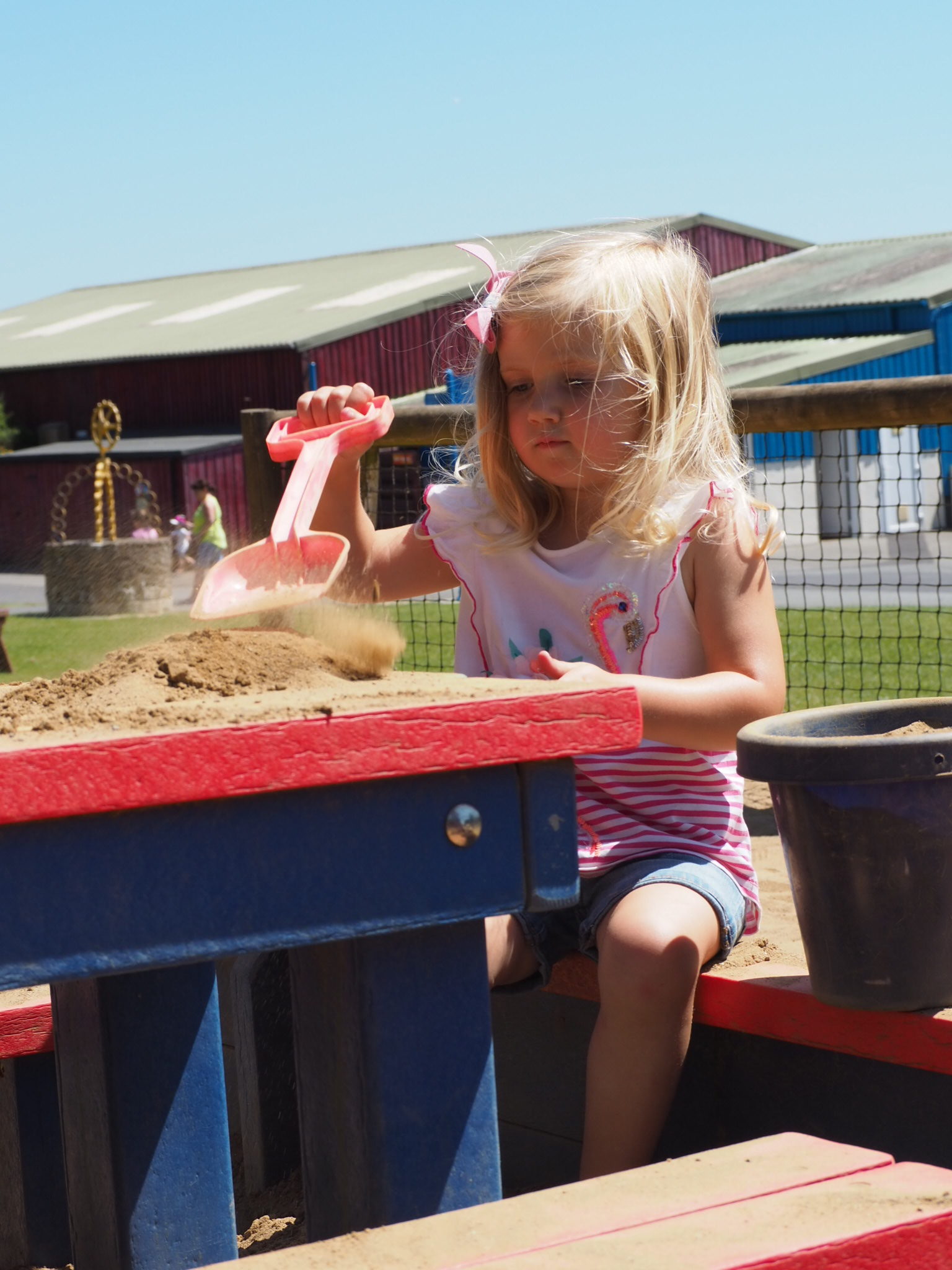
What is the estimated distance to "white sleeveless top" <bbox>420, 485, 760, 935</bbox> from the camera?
6.13ft

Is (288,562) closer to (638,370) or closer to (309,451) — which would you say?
(309,451)

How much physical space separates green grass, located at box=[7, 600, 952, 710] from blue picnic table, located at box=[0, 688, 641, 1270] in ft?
11.1

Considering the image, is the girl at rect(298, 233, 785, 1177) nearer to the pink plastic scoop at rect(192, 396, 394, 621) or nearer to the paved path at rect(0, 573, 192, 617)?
the pink plastic scoop at rect(192, 396, 394, 621)

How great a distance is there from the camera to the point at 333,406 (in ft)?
6.88

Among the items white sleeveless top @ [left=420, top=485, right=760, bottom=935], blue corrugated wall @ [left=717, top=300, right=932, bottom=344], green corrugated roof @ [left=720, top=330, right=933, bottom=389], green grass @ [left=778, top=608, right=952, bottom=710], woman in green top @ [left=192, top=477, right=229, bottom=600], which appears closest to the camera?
white sleeveless top @ [left=420, top=485, right=760, bottom=935]

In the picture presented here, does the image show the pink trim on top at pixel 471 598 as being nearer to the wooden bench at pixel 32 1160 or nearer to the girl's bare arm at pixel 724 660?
the girl's bare arm at pixel 724 660

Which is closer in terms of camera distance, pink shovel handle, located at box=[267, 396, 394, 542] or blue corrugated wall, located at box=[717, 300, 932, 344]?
pink shovel handle, located at box=[267, 396, 394, 542]

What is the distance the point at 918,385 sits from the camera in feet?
11.2

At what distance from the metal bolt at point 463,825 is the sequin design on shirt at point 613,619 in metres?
0.78

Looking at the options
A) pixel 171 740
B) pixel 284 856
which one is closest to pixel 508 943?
pixel 284 856

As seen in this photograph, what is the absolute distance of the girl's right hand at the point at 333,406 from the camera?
6.84ft

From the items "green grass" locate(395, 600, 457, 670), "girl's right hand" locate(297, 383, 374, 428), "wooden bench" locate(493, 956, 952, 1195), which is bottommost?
"green grass" locate(395, 600, 457, 670)

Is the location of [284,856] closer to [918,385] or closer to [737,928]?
[737,928]

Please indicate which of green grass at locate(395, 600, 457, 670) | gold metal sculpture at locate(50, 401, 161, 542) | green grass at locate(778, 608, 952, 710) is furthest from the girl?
gold metal sculpture at locate(50, 401, 161, 542)
